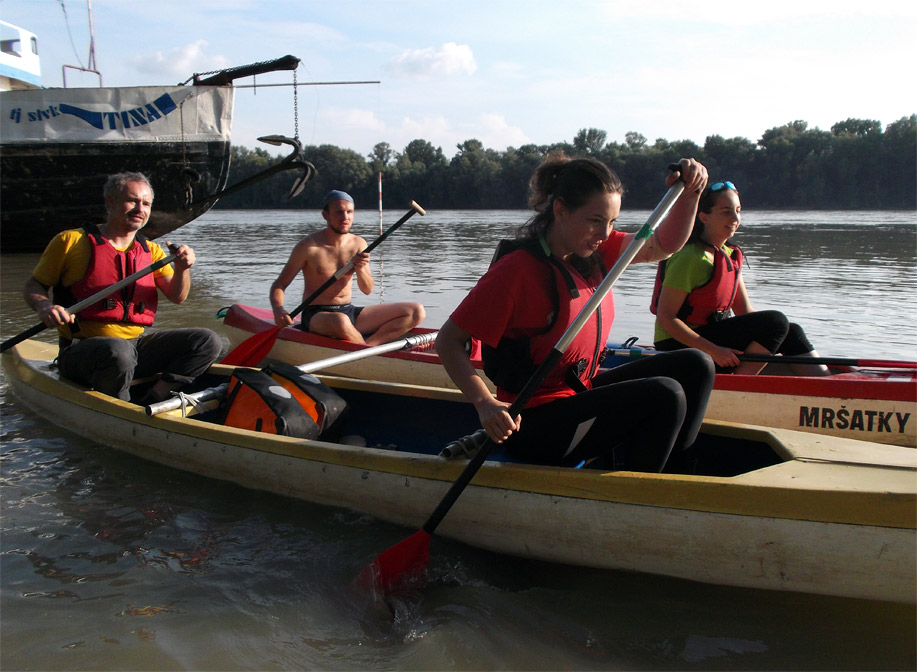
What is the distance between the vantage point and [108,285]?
4352 mm

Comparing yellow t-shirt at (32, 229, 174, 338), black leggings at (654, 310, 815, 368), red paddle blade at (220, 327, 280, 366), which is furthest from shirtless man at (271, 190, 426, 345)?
black leggings at (654, 310, 815, 368)

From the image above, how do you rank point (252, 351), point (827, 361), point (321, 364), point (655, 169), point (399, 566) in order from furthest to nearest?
1. point (655, 169)
2. point (252, 351)
3. point (321, 364)
4. point (827, 361)
5. point (399, 566)

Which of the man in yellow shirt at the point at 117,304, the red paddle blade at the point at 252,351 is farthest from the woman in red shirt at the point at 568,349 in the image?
the red paddle blade at the point at 252,351

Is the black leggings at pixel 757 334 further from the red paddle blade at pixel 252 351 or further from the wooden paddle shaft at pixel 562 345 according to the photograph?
the red paddle blade at pixel 252 351

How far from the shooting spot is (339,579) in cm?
299

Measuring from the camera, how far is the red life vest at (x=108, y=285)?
430 centimetres

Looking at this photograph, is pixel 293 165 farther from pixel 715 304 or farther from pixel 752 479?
pixel 752 479

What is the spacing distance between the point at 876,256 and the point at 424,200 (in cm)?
5010

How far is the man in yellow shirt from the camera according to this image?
4156mm

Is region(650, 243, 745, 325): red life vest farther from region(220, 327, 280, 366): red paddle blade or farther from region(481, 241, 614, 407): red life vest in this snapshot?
region(220, 327, 280, 366): red paddle blade

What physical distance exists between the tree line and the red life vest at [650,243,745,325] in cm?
3044

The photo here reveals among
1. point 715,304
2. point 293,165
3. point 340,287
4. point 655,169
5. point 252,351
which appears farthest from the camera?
point 655,169

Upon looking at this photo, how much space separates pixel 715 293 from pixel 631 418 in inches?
76.5

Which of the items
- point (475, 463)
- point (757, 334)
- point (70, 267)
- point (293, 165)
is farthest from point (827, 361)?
point (293, 165)
